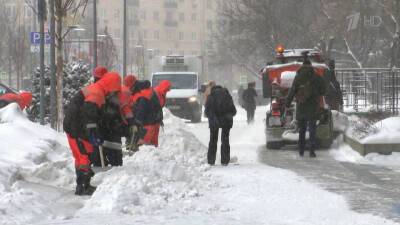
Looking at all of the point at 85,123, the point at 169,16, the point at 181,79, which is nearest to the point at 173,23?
the point at 169,16

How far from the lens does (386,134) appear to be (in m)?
14.8

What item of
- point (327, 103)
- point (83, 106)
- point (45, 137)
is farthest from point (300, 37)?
point (83, 106)

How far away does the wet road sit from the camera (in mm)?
9359

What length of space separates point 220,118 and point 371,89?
8.93 metres

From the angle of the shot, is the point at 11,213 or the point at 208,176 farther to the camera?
the point at 208,176

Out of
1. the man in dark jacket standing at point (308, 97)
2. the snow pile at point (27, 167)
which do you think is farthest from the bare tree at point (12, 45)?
the snow pile at point (27, 167)

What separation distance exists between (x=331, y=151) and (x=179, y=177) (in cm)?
652

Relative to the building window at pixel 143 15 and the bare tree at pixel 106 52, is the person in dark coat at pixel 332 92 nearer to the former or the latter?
the bare tree at pixel 106 52

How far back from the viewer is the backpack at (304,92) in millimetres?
14938

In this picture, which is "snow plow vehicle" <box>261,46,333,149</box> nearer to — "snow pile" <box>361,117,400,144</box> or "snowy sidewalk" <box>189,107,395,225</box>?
"snow pile" <box>361,117,400,144</box>

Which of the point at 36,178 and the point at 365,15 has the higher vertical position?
the point at 365,15

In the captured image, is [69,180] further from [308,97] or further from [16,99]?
[16,99]

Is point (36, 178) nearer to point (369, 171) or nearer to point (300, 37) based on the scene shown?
point (369, 171)

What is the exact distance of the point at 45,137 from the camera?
13.0m
